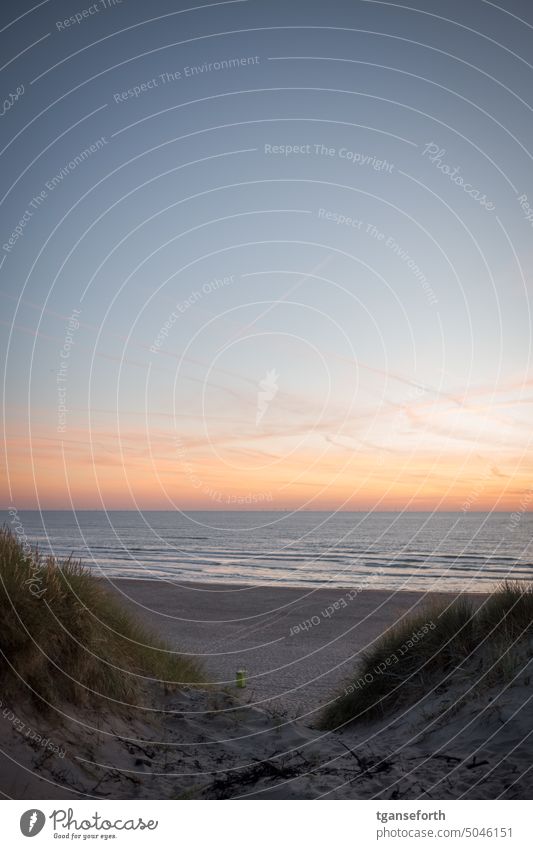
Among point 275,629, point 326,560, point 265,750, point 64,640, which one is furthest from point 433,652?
point 326,560

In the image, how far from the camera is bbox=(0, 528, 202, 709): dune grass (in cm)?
661

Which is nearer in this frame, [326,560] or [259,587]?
[259,587]

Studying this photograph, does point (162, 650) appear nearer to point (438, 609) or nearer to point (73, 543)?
point (438, 609)

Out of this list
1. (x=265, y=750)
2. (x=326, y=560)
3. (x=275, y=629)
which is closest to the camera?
(x=265, y=750)

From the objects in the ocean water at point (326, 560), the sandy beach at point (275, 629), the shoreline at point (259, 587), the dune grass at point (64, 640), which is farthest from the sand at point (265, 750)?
the shoreline at point (259, 587)

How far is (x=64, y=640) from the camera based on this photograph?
7.09 m

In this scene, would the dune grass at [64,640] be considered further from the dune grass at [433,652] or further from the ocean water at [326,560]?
the ocean water at [326,560]

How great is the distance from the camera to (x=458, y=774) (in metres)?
5.90

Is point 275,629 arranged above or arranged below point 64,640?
below

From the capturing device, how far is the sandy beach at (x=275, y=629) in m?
13.4

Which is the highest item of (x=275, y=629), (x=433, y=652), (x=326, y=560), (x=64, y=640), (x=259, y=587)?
(x=326, y=560)

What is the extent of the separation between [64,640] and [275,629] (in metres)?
16.4

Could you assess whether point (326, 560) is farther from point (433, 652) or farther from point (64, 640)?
point (64, 640)

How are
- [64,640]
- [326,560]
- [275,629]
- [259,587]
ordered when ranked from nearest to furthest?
[64,640]
[275,629]
[259,587]
[326,560]
